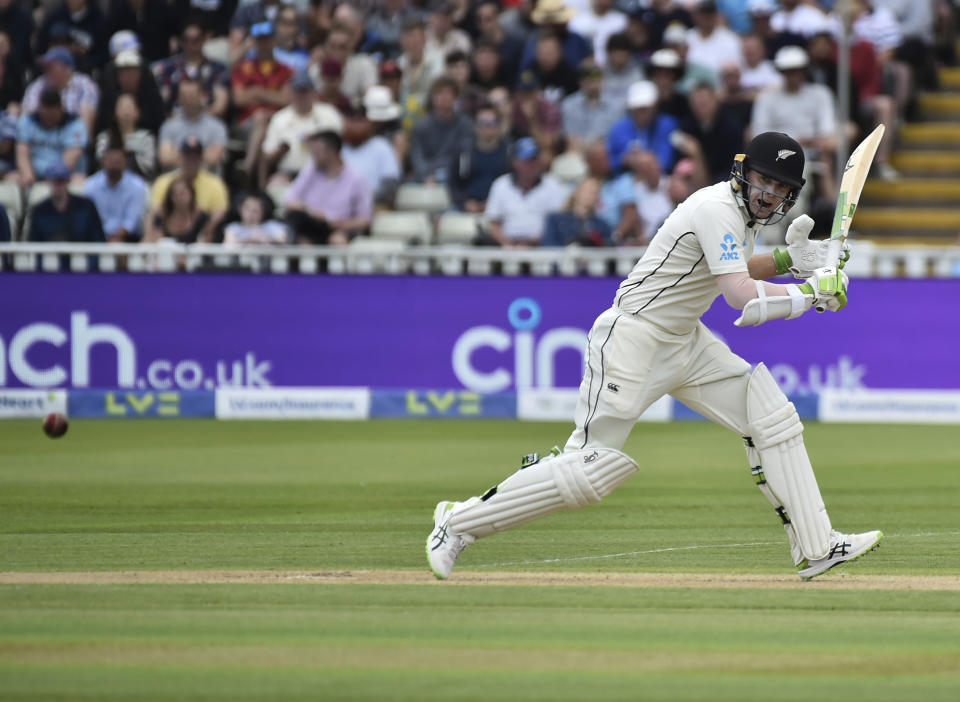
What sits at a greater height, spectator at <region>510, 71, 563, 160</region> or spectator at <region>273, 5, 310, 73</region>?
spectator at <region>273, 5, 310, 73</region>

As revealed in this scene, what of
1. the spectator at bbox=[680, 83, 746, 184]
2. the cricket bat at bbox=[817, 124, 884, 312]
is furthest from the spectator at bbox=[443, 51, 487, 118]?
the cricket bat at bbox=[817, 124, 884, 312]

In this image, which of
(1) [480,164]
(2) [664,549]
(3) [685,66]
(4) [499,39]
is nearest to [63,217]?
(1) [480,164]

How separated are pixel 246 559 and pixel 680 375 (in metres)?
2.00

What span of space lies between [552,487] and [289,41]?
10878 millimetres

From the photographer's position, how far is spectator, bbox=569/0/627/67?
1639cm

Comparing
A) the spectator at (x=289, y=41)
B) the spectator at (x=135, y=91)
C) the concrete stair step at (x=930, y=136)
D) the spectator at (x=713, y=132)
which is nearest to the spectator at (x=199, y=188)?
the spectator at (x=135, y=91)

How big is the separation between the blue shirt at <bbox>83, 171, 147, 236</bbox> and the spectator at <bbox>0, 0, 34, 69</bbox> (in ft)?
9.67

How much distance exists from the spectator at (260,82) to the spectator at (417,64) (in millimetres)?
1108

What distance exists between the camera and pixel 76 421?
13.5m

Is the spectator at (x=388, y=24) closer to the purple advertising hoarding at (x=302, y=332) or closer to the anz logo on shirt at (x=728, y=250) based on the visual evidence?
the purple advertising hoarding at (x=302, y=332)

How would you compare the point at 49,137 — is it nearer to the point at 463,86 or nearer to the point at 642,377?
the point at 463,86

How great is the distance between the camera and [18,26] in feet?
56.2

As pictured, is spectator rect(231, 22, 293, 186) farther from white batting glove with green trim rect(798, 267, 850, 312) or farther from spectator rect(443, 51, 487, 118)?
white batting glove with green trim rect(798, 267, 850, 312)

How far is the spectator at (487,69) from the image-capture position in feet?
52.4
